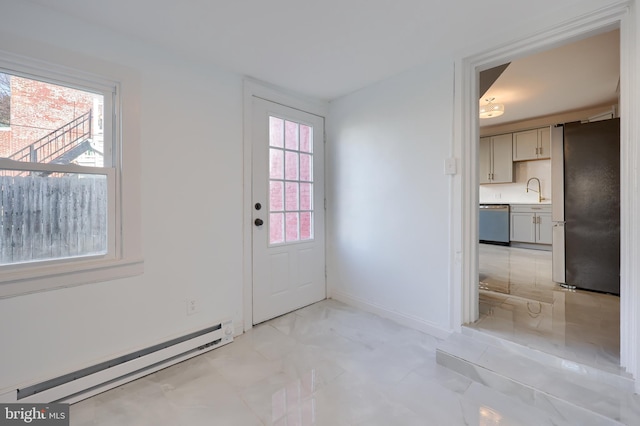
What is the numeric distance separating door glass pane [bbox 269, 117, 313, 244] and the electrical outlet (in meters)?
0.85

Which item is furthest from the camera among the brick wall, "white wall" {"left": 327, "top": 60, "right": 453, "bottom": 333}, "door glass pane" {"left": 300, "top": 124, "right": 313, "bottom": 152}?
"door glass pane" {"left": 300, "top": 124, "right": 313, "bottom": 152}

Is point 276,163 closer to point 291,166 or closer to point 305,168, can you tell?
point 291,166

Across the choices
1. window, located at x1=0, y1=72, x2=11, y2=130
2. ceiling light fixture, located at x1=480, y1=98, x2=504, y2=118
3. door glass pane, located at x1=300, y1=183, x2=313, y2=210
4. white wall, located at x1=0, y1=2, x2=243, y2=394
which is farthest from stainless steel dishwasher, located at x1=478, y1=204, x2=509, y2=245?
window, located at x1=0, y1=72, x2=11, y2=130

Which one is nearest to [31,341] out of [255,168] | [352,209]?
[255,168]

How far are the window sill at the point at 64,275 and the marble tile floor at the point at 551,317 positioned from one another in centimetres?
254

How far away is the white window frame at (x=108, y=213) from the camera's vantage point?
5.10ft

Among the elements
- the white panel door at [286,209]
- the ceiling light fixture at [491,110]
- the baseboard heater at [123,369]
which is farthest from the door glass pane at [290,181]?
the ceiling light fixture at [491,110]

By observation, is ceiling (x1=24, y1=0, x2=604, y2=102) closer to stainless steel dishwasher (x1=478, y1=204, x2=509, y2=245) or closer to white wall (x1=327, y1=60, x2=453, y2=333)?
white wall (x1=327, y1=60, x2=453, y2=333)

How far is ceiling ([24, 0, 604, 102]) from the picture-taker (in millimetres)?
1662

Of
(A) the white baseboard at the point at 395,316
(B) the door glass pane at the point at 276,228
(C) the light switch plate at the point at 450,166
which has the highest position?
(C) the light switch plate at the point at 450,166

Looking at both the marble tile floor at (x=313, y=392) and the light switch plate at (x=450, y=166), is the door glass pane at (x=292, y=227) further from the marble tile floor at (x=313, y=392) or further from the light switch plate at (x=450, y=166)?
the light switch plate at (x=450, y=166)

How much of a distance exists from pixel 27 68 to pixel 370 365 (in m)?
→ 2.77

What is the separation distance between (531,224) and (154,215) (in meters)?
6.36

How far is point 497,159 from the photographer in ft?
19.6
